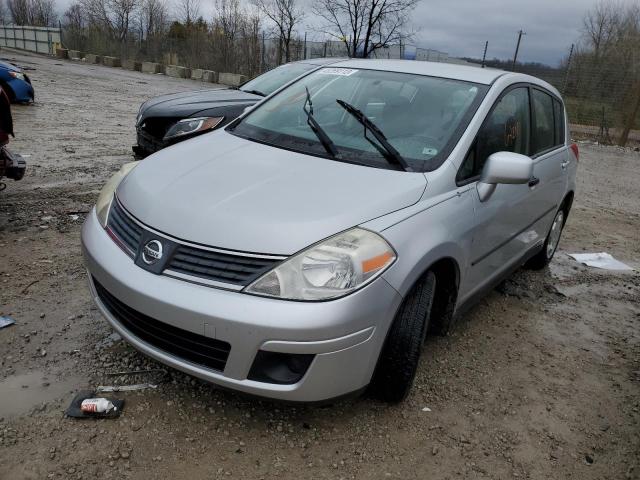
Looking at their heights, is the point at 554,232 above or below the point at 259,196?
below

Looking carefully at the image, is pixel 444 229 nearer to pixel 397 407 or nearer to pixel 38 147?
pixel 397 407

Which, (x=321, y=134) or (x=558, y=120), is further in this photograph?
(x=558, y=120)

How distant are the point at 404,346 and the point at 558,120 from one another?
121 inches

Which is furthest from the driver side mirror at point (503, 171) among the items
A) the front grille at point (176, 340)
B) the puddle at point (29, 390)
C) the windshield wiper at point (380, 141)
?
the puddle at point (29, 390)

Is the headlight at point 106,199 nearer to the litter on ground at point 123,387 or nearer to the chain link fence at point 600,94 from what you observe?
the litter on ground at point 123,387

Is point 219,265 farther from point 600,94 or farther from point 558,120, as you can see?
point 600,94

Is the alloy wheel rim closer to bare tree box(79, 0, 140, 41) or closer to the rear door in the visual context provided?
the rear door

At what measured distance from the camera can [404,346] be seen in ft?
8.02

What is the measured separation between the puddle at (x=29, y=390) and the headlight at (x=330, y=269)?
1.24 meters

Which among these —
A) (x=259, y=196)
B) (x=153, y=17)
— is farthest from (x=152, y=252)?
(x=153, y=17)

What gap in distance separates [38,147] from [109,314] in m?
5.96

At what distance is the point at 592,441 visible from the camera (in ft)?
8.73

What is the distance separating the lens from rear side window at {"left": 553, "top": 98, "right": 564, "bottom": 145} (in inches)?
175

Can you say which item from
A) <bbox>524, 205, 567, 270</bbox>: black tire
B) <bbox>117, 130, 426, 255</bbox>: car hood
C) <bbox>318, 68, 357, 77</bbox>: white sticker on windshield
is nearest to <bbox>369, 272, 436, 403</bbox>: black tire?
<bbox>117, 130, 426, 255</bbox>: car hood
